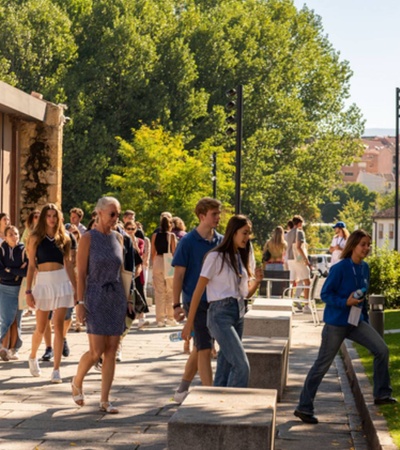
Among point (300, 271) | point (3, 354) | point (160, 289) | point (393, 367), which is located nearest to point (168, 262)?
point (160, 289)

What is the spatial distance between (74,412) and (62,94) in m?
41.0

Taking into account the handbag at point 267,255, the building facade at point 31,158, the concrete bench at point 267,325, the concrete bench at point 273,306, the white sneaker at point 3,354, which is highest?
the building facade at point 31,158

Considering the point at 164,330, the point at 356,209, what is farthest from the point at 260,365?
the point at 356,209

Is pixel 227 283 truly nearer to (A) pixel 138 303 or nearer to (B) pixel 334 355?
(B) pixel 334 355

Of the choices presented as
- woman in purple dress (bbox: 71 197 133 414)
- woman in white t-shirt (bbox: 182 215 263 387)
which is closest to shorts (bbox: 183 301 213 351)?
woman in white t-shirt (bbox: 182 215 263 387)

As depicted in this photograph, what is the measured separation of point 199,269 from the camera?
364 inches

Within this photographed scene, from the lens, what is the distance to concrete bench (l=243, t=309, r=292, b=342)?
1214 cm

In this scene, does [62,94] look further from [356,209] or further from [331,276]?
[356,209]

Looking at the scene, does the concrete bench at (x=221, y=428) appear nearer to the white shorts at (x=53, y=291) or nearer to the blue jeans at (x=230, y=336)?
the blue jeans at (x=230, y=336)

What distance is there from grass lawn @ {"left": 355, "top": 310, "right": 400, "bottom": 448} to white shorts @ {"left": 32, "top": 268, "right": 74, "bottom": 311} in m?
3.11

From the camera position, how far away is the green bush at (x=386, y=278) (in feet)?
81.7

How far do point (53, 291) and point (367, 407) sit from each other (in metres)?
3.62

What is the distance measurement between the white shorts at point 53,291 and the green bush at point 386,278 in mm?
14216

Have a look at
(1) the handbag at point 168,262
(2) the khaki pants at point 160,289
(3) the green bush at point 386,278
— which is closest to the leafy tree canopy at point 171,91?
(3) the green bush at point 386,278
